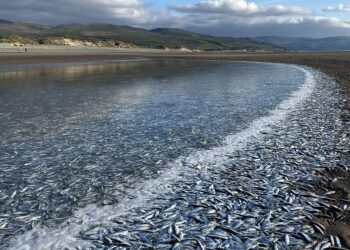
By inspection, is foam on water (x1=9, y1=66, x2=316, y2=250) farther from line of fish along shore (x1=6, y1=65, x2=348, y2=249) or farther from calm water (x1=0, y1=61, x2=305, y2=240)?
calm water (x1=0, y1=61, x2=305, y2=240)

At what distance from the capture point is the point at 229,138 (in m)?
13.2

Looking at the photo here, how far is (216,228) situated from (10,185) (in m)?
4.92

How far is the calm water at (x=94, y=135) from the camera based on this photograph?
27.3 ft

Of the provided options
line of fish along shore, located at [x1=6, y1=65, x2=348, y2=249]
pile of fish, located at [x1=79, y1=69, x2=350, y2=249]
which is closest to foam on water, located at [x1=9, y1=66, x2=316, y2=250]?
line of fish along shore, located at [x1=6, y1=65, x2=348, y2=249]

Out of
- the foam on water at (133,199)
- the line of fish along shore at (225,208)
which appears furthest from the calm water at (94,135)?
the line of fish along shore at (225,208)

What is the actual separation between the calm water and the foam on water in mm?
274

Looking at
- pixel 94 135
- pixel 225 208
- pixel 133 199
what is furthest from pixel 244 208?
pixel 94 135

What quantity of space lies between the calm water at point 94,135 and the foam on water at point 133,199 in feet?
0.90

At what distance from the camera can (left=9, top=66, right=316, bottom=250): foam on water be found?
6.55 meters

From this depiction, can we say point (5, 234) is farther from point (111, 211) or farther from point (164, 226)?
point (164, 226)

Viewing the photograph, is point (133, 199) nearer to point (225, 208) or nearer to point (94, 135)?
point (225, 208)

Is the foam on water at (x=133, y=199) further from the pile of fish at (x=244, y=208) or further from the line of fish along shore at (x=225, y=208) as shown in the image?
the pile of fish at (x=244, y=208)

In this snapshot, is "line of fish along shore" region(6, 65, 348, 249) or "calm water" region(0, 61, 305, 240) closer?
"line of fish along shore" region(6, 65, 348, 249)

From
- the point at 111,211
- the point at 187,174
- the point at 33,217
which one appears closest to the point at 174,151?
the point at 187,174
